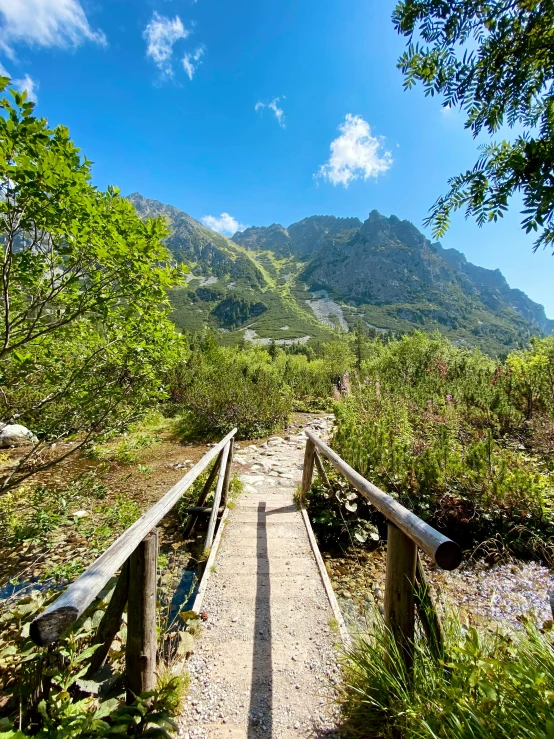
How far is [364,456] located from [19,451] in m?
8.90

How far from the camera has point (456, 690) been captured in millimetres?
1353

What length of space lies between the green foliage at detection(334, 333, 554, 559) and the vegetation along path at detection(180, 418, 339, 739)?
1869 mm

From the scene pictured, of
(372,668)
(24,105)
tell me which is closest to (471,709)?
(372,668)

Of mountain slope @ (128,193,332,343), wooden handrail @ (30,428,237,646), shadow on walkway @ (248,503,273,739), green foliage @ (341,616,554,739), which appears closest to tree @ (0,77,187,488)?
wooden handrail @ (30,428,237,646)

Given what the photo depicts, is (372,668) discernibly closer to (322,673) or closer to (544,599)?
(322,673)

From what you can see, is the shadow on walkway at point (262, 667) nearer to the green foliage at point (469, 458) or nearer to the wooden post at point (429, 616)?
the wooden post at point (429, 616)

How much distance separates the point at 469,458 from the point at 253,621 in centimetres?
380

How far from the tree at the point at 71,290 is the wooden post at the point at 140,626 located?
2008 millimetres

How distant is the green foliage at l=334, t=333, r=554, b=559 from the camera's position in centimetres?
446

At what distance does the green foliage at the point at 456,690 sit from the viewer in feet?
3.95

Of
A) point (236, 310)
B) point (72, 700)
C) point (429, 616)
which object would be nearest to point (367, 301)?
point (236, 310)

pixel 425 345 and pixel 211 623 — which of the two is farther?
pixel 425 345

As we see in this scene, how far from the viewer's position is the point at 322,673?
91.8 inches

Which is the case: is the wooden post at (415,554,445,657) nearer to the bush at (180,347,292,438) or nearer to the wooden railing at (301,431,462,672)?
the wooden railing at (301,431,462,672)
